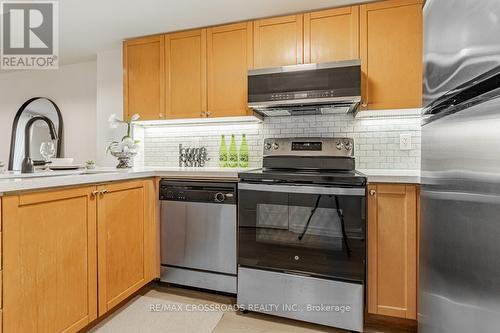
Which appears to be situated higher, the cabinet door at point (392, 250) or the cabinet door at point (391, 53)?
the cabinet door at point (391, 53)

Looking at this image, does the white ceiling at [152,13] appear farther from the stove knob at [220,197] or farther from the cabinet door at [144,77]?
the stove knob at [220,197]

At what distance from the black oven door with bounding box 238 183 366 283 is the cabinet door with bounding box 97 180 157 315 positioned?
0.73 m

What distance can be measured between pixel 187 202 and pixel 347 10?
73.6 inches

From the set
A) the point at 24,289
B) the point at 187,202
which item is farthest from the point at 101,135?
the point at 24,289

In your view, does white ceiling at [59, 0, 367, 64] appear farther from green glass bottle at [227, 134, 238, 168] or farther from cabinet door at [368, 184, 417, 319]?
cabinet door at [368, 184, 417, 319]

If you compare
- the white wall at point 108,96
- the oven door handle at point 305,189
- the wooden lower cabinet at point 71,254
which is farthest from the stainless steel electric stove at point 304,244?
the white wall at point 108,96

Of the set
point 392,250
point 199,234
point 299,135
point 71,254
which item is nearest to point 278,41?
point 299,135

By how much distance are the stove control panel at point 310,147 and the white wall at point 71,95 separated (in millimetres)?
2416

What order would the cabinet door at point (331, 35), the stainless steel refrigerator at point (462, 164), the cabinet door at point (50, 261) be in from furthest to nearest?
1. the cabinet door at point (331, 35)
2. the cabinet door at point (50, 261)
3. the stainless steel refrigerator at point (462, 164)

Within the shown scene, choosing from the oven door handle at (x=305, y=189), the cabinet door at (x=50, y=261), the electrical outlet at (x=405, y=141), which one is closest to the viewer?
the cabinet door at (x=50, y=261)

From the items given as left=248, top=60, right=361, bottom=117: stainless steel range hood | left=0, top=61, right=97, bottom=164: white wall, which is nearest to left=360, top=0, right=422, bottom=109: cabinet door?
left=248, top=60, right=361, bottom=117: stainless steel range hood

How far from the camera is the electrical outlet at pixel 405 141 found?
220 cm

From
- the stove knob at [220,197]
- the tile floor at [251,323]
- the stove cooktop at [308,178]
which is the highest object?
the stove cooktop at [308,178]

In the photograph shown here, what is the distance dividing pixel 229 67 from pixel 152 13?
733 mm
